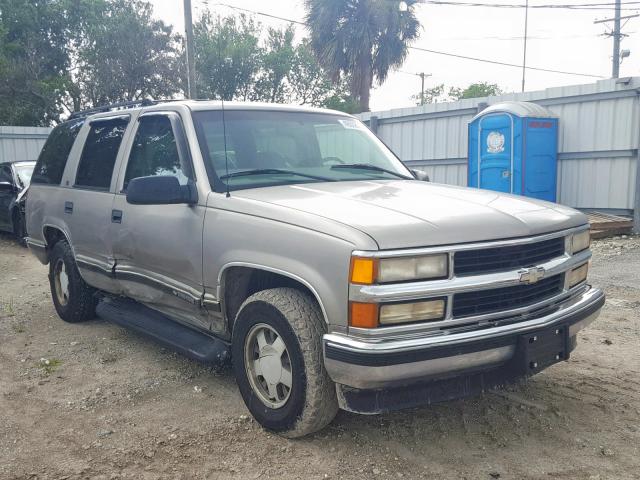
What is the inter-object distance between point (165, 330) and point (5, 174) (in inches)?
341

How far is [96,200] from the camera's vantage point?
4.84 m

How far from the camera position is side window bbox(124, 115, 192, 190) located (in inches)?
159

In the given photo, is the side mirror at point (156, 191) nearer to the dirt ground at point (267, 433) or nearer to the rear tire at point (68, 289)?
the dirt ground at point (267, 433)

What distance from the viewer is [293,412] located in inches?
124

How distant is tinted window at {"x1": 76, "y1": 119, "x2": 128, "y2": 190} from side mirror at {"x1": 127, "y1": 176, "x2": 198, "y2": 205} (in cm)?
124

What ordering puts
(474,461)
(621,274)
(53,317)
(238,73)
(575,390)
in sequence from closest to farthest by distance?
1. (474,461)
2. (575,390)
3. (53,317)
4. (621,274)
5. (238,73)

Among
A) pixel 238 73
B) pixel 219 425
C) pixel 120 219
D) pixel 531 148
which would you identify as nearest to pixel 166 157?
pixel 120 219

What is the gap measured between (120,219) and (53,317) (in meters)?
2.13

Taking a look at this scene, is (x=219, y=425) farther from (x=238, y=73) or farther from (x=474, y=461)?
(x=238, y=73)

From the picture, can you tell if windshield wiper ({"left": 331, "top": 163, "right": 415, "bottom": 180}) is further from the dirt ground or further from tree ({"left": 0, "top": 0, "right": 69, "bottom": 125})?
tree ({"left": 0, "top": 0, "right": 69, "bottom": 125})

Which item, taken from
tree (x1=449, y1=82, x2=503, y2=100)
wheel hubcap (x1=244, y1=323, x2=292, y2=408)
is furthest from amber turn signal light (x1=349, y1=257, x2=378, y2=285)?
tree (x1=449, y1=82, x2=503, y2=100)

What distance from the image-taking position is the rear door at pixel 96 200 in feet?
15.5

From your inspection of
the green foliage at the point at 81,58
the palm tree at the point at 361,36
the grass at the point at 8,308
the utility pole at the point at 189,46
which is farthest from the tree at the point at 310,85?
the grass at the point at 8,308

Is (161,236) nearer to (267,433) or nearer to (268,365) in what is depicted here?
(268,365)
